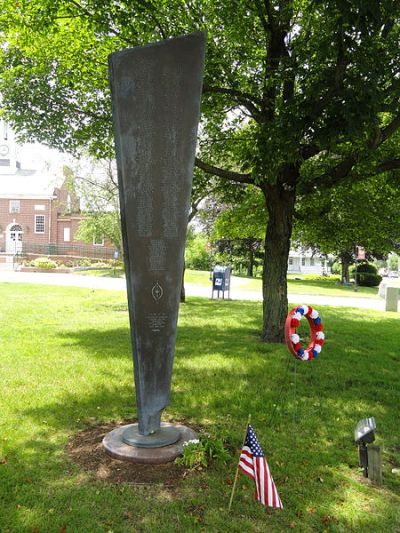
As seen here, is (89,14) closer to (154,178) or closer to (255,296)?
(154,178)

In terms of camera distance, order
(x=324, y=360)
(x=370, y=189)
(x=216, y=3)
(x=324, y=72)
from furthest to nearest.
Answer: (x=370, y=189) → (x=324, y=360) → (x=216, y=3) → (x=324, y=72)

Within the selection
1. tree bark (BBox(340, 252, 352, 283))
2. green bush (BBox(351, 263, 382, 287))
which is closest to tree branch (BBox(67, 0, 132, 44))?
tree bark (BBox(340, 252, 352, 283))

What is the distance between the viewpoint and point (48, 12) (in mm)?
8305

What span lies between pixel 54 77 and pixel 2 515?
970 cm

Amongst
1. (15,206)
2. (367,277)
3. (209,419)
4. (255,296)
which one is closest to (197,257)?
(367,277)

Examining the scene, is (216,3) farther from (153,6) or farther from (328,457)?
(328,457)

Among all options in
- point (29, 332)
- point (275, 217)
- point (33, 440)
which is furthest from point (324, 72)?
point (29, 332)

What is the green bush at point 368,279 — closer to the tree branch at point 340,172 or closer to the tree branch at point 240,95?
the tree branch at point 340,172

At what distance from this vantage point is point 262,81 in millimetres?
9930

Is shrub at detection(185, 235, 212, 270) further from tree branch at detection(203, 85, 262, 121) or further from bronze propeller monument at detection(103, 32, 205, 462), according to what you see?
bronze propeller monument at detection(103, 32, 205, 462)

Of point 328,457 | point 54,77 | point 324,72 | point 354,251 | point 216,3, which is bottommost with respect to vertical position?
point 328,457

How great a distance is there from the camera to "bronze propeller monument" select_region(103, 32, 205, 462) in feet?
16.4

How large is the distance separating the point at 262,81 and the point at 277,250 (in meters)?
3.50

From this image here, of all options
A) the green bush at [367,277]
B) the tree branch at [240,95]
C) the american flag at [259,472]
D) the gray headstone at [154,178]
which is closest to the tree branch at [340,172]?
the tree branch at [240,95]
